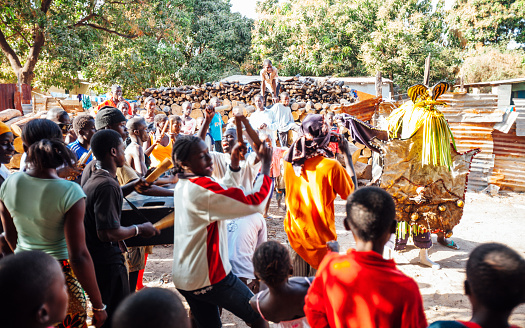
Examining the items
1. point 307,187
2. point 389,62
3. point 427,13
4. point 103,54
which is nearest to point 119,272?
point 307,187

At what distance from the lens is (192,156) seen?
2266mm

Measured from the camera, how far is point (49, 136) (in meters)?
2.80

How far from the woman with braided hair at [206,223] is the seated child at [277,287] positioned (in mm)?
194

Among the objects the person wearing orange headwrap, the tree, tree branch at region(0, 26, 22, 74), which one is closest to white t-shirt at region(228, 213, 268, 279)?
the person wearing orange headwrap

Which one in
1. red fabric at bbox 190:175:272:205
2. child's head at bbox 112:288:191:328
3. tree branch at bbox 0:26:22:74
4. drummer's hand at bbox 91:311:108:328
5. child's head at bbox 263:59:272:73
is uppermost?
tree branch at bbox 0:26:22:74

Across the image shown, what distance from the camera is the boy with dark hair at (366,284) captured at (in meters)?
1.55

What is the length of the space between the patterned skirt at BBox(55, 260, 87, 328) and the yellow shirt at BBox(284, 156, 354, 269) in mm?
1577

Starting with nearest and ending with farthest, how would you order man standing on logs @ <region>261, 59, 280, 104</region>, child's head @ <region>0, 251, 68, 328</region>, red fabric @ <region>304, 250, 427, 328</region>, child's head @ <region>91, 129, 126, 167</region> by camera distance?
child's head @ <region>0, 251, 68, 328</region>
red fabric @ <region>304, 250, 427, 328</region>
child's head @ <region>91, 129, 126, 167</region>
man standing on logs @ <region>261, 59, 280, 104</region>

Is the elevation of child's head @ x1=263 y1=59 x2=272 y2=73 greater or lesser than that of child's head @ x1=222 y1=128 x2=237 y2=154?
greater

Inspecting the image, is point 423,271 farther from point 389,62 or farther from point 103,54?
point 389,62

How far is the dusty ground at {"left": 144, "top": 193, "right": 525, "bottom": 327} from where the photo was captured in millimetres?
3842

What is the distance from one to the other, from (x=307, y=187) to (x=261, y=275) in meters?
0.99

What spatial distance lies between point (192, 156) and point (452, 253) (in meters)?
4.64

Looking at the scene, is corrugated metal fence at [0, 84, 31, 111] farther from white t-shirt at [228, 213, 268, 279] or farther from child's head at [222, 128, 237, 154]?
white t-shirt at [228, 213, 268, 279]
